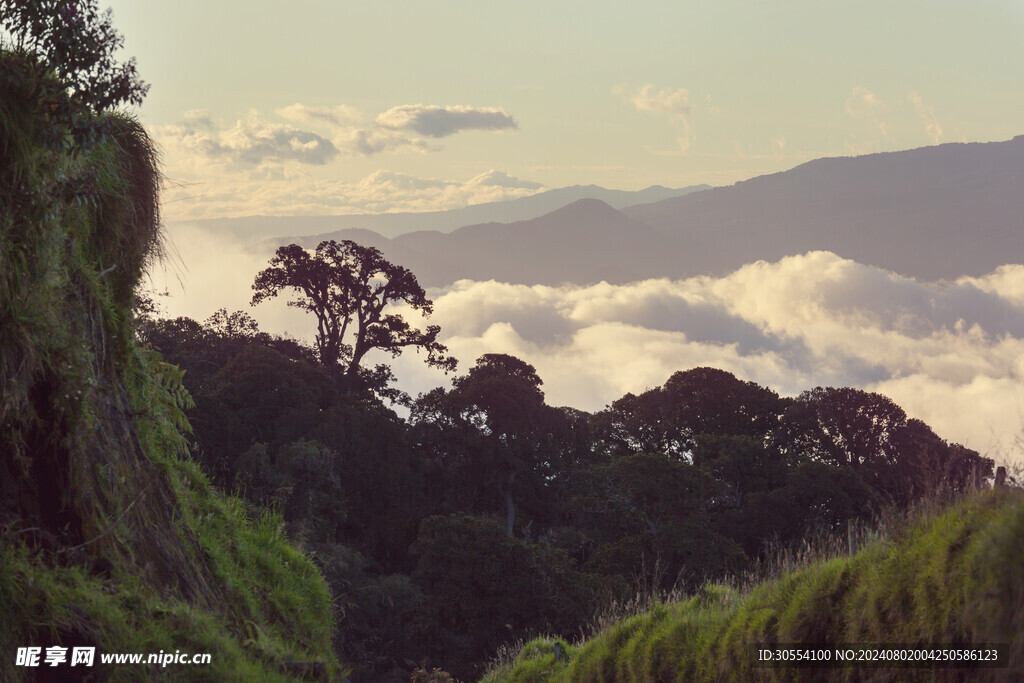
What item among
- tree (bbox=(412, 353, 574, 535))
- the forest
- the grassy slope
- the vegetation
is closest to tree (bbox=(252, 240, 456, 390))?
the forest

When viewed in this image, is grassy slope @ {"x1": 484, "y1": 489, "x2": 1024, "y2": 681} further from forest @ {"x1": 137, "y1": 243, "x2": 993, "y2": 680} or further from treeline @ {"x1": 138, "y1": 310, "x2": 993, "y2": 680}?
treeline @ {"x1": 138, "y1": 310, "x2": 993, "y2": 680}

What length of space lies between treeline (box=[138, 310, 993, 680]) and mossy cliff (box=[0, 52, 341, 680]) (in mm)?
14179

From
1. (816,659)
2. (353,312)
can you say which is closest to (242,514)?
(816,659)

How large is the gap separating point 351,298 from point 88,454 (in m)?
37.5

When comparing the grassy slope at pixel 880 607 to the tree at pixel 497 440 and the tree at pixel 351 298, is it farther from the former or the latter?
the tree at pixel 351 298

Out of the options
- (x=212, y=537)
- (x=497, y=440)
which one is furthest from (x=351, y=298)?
(x=212, y=537)

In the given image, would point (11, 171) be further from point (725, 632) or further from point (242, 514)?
point (725, 632)

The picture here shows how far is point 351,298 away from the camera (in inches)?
1719

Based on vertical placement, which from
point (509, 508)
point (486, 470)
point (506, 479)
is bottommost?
point (509, 508)

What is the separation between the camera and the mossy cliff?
5.79m

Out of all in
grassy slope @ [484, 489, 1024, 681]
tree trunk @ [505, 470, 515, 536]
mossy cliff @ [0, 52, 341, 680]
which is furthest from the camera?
tree trunk @ [505, 470, 515, 536]

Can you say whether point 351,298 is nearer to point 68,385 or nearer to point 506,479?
point 506,479

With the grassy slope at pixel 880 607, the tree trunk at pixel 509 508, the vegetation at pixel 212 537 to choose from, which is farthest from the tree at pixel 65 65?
the tree trunk at pixel 509 508

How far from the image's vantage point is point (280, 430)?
34.6m
